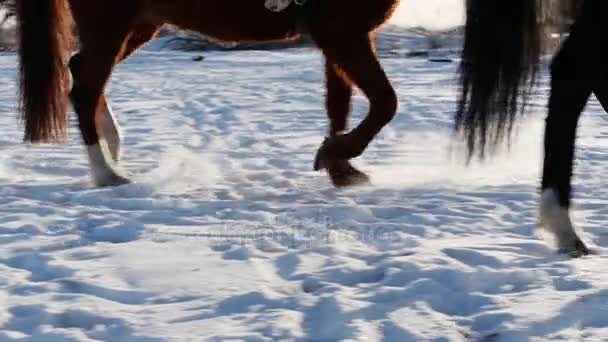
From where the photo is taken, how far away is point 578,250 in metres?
3.07

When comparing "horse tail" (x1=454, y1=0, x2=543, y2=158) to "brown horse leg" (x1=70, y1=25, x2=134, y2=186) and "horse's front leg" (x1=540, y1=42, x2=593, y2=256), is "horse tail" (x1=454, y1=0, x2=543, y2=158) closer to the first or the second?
"horse's front leg" (x1=540, y1=42, x2=593, y2=256)

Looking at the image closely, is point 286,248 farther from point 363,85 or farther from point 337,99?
point 337,99

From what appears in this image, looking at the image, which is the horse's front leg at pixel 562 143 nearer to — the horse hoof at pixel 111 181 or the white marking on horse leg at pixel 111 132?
the horse hoof at pixel 111 181

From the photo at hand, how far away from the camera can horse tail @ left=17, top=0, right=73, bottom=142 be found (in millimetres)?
4512

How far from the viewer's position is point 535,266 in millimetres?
2943

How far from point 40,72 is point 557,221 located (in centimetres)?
275

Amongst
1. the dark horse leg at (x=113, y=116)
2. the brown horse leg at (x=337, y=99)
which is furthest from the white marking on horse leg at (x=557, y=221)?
the dark horse leg at (x=113, y=116)

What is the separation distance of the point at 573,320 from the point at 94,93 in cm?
296

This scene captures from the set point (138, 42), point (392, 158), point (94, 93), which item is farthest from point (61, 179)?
point (392, 158)

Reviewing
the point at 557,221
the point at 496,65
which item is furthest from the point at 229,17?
the point at 557,221

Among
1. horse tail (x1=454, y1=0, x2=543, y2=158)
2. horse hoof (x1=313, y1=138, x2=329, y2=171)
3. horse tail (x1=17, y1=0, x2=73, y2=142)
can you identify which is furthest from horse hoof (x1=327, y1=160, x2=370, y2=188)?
horse tail (x1=454, y1=0, x2=543, y2=158)

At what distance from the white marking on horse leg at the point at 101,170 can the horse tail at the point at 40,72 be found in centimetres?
18

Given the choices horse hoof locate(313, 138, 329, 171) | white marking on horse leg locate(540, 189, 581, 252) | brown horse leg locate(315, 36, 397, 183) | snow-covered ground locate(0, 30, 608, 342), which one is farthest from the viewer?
horse hoof locate(313, 138, 329, 171)

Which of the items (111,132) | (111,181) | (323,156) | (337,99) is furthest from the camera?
(111,132)
